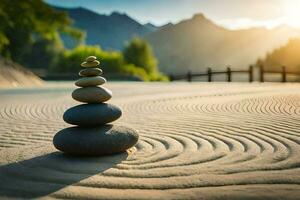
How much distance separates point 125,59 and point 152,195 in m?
59.0

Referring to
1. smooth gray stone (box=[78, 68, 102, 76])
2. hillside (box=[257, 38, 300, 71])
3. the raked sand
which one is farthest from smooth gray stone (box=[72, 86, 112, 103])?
hillside (box=[257, 38, 300, 71])

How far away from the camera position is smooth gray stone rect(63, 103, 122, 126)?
584cm

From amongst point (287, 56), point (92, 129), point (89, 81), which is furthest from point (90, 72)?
point (287, 56)

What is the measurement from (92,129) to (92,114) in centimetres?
21

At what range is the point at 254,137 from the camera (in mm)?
6695

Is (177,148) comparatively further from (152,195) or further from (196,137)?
(152,195)

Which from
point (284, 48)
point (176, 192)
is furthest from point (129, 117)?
point (284, 48)

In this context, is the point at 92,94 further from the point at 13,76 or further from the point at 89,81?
the point at 13,76

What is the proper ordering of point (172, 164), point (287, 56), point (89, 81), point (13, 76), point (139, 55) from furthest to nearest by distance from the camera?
point (287, 56) → point (139, 55) → point (13, 76) → point (89, 81) → point (172, 164)

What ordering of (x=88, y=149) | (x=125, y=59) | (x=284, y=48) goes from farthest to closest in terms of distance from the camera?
(x=284, y=48)
(x=125, y=59)
(x=88, y=149)

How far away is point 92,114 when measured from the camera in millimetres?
5859

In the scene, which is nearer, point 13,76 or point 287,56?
point 13,76

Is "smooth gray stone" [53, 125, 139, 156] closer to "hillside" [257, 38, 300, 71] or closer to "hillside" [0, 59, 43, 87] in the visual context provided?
"hillside" [0, 59, 43, 87]

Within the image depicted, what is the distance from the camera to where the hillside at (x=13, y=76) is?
24352mm
